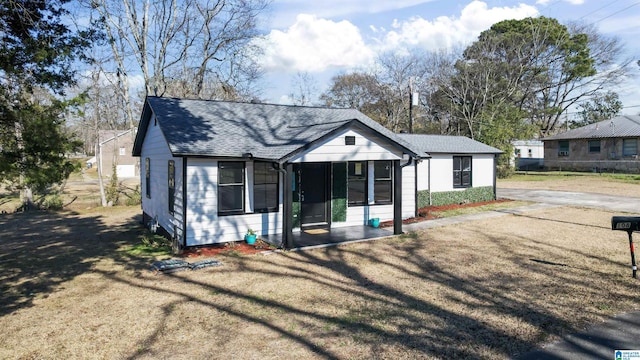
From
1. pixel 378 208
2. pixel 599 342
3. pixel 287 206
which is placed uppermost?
pixel 287 206

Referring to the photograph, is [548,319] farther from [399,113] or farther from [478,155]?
[399,113]

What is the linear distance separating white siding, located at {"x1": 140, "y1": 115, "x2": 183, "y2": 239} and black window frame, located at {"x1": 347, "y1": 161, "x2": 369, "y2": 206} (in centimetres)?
538

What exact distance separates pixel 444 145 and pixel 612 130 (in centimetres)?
2794

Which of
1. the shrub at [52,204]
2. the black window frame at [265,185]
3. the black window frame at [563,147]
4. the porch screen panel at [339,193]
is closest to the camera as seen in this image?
the black window frame at [265,185]

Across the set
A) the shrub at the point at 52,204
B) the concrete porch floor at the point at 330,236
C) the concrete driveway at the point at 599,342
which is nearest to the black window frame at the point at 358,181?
the concrete porch floor at the point at 330,236

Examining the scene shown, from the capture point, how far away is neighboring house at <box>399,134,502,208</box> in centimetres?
1758

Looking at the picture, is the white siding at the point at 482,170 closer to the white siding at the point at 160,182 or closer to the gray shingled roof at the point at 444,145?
the gray shingled roof at the point at 444,145

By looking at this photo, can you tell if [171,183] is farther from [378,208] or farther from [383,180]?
[383,180]

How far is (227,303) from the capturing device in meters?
6.84

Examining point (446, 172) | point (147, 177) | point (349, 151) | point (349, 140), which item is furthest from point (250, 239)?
point (446, 172)

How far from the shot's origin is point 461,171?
18953 mm

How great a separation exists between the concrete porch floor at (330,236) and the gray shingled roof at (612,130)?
111ft

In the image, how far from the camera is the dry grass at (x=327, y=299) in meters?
5.31

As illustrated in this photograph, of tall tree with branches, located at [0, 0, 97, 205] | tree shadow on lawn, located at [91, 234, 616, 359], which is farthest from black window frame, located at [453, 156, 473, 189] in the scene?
tall tree with branches, located at [0, 0, 97, 205]
